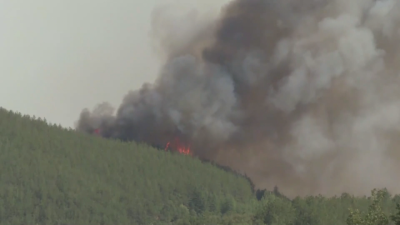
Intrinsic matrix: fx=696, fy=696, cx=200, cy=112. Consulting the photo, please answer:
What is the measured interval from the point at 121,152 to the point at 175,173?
1722 centimetres

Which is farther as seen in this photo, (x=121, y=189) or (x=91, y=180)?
(x=91, y=180)

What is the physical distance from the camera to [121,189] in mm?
174625

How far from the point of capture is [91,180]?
176 m

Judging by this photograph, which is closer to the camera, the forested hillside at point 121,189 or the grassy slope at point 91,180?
the forested hillside at point 121,189

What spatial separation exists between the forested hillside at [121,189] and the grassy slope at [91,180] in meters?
0.22

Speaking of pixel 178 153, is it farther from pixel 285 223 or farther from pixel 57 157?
pixel 285 223

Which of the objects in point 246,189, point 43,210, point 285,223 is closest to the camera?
point 285,223

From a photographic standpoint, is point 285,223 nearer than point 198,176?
Yes

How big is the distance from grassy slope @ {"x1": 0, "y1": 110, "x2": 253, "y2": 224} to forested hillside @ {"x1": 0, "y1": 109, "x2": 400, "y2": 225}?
0.71 ft

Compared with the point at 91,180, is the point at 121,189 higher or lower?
lower

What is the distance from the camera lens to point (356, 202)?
152 m

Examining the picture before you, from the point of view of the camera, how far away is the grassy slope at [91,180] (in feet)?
505

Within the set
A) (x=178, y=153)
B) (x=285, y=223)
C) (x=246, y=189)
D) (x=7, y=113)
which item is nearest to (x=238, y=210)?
(x=246, y=189)

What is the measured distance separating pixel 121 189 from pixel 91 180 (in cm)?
804
